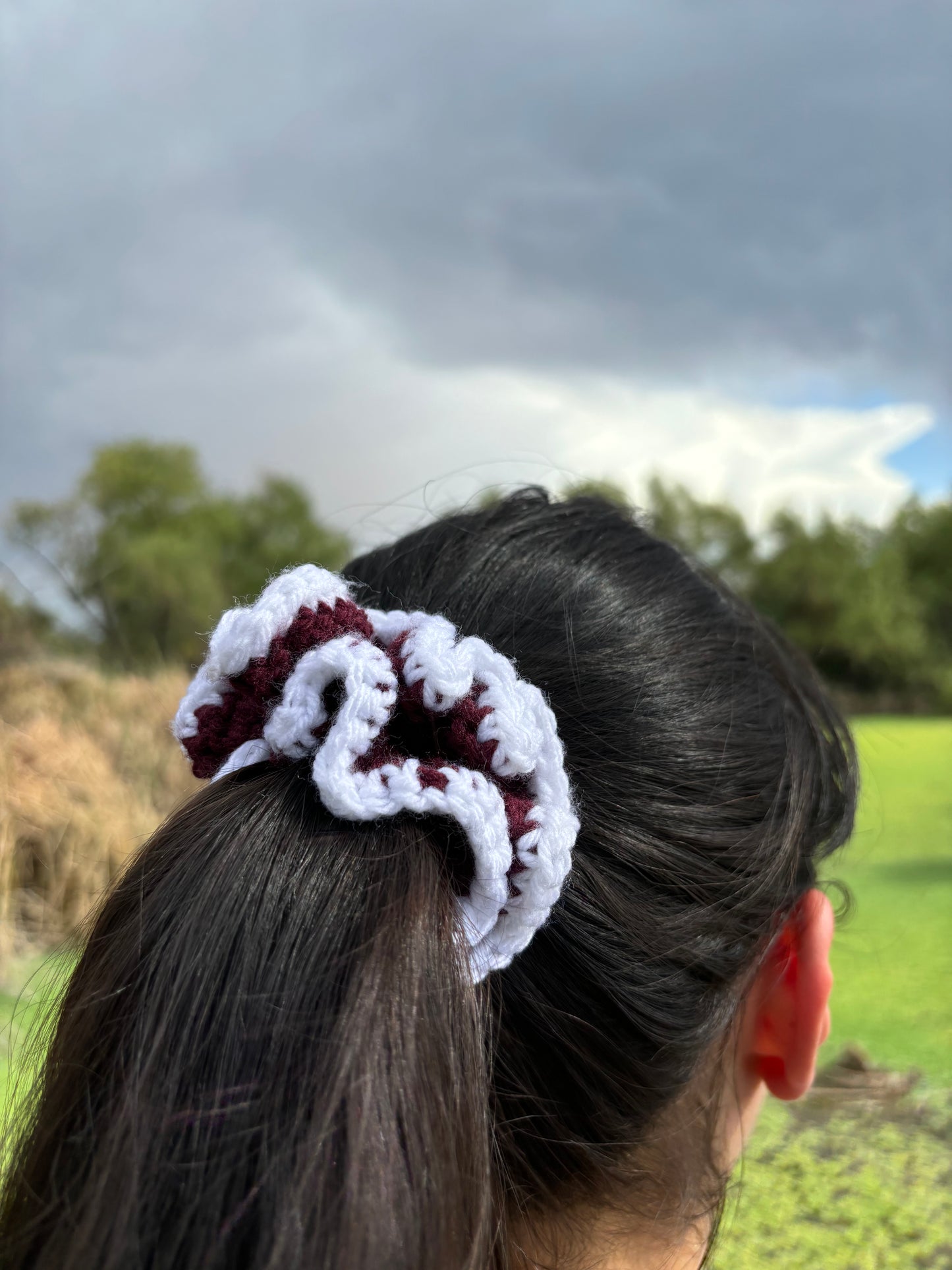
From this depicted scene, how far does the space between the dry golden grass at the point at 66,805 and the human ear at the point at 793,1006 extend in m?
1.40

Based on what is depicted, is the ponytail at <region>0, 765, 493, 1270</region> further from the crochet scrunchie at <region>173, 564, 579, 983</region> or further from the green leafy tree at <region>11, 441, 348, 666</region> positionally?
the green leafy tree at <region>11, 441, 348, 666</region>

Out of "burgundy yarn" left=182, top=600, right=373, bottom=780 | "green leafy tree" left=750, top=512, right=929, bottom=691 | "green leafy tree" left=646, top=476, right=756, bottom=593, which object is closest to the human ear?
"burgundy yarn" left=182, top=600, right=373, bottom=780

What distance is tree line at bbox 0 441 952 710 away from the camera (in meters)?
13.0

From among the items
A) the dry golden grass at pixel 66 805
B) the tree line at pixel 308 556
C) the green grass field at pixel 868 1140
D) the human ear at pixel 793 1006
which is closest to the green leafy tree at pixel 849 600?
the tree line at pixel 308 556

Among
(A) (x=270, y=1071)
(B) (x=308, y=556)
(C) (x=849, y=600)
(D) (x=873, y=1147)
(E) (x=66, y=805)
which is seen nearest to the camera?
(A) (x=270, y=1071)

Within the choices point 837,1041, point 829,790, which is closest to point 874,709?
point 837,1041

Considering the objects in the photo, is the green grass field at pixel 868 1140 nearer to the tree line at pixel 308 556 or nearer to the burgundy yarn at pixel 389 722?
the burgundy yarn at pixel 389 722

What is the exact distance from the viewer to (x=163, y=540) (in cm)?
1544

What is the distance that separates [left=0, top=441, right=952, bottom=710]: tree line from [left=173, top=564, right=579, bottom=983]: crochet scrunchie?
932cm

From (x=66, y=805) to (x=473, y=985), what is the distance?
2.07m

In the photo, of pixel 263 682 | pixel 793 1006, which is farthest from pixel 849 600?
pixel 263 682

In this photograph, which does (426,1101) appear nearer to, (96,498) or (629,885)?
(629,885)

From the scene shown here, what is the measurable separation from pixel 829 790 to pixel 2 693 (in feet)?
11.3

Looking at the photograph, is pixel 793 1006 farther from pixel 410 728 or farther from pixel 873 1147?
pixel 873 1147
